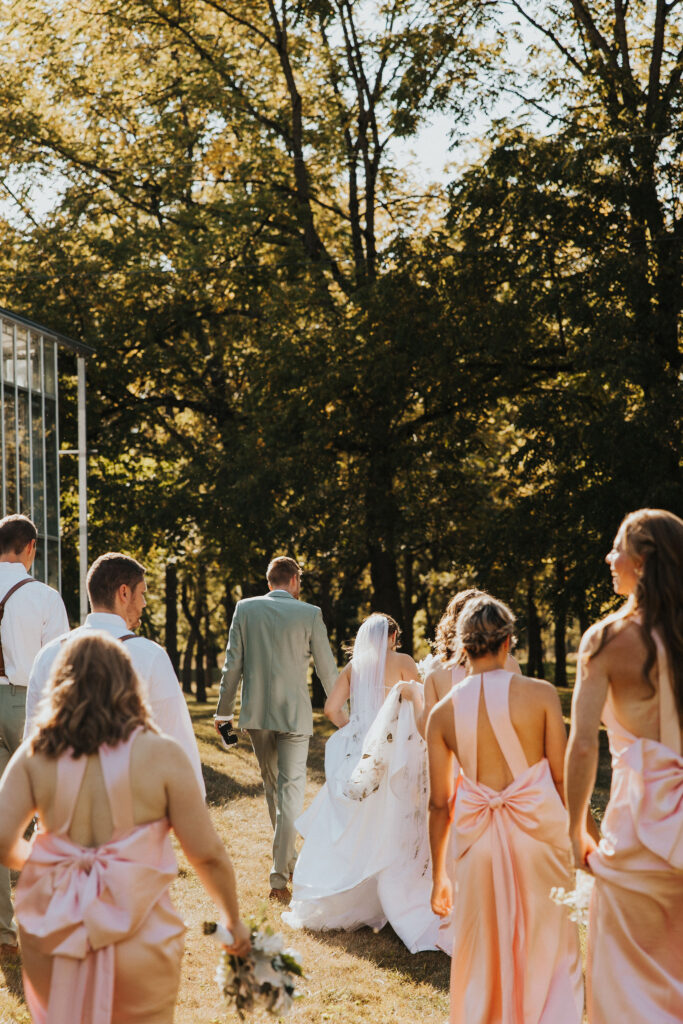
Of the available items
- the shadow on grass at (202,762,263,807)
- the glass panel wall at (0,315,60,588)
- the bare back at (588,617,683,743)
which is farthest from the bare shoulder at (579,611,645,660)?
the glass panel wall at (0,315,60,588)

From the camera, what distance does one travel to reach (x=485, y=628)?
5121 millimetres

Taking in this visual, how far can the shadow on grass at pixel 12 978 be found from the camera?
254 inches

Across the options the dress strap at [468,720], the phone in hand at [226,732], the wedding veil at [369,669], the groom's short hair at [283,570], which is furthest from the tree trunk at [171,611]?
the dress strap at [468,720]

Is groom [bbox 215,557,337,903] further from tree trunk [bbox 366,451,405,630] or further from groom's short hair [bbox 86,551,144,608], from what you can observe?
tree trunk [bbox 366,451,405,630]

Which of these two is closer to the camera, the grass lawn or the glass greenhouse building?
the grass lawn

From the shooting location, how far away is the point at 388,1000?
6555 millimetres

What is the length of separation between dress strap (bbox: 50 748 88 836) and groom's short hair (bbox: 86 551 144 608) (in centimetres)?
172

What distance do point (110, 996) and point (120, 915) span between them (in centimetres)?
23

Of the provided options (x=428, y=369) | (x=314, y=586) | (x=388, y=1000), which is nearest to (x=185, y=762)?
(x=388, y=1000)

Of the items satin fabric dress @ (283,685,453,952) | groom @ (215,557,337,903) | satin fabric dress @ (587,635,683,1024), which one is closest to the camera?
satin fabric dress @ (587,635,683,1024)

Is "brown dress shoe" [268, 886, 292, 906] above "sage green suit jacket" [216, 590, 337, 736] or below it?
below

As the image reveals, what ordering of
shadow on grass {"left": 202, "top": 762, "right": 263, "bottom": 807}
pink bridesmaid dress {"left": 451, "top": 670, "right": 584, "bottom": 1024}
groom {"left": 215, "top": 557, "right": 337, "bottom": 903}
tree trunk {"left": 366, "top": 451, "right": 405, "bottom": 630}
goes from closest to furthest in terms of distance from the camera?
1. pink bridesmaid dress {"left": 451, "top": 670, "right": 584, "bottom": 1024}
2. groom {"left": 215, "top": 557, "right": 337, "bottom": 903}
3. shadow on grass {"left": 202, "top": 762, "right": 263, "bottom": 807}
4. tree trunk {"left": 366, "top": 451, "right": 405, "bottom": 630}

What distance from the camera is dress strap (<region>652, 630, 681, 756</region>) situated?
13.8ft

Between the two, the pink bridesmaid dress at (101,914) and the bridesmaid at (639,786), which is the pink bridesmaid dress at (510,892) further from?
the pink bridesmaid dress at (101,914)
